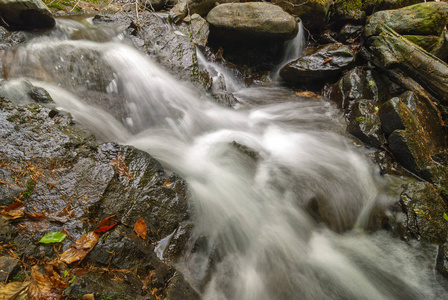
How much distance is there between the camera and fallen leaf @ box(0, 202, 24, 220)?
1.94 m

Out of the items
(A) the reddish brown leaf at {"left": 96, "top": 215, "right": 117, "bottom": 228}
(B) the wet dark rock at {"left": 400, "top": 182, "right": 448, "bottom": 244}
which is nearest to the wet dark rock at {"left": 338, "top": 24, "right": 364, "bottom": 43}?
(B) the wet dark rock at {"left": 400, "top": 182, "right": 448, "bottom": 244}

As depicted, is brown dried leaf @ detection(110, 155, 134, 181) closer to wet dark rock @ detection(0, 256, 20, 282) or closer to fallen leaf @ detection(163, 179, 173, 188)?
fallen leaf @ detection(163, 179, 173, 188)

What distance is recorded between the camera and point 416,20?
5.92m

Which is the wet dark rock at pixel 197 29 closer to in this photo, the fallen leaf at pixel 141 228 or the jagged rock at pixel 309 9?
the jagged rock at pixel 309 9

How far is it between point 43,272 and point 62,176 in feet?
3.20

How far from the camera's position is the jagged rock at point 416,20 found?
5777mm

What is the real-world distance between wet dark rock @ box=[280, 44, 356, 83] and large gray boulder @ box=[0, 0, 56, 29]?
587 centimetres

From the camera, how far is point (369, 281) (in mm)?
2822

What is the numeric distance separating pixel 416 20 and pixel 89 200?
8.22 metres

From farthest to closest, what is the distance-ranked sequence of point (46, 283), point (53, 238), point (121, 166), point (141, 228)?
1. point (121, 166)
2. point (141, 228)
3. point (53, 238)
4. point (46, 283)

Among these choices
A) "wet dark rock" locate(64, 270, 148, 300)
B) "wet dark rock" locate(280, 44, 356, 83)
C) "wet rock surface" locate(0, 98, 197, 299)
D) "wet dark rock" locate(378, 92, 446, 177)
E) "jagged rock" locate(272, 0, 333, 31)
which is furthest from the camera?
"jagged rock" locate(272, 0, 333, 31)

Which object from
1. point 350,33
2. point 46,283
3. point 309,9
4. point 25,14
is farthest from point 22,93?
point 350,33

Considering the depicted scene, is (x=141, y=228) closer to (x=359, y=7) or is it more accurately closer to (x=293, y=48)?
(x=293, y=48)

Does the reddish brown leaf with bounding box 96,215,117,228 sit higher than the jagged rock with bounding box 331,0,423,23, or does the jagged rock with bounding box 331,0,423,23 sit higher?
the jagged rock with bounding box 331,0,423,23
